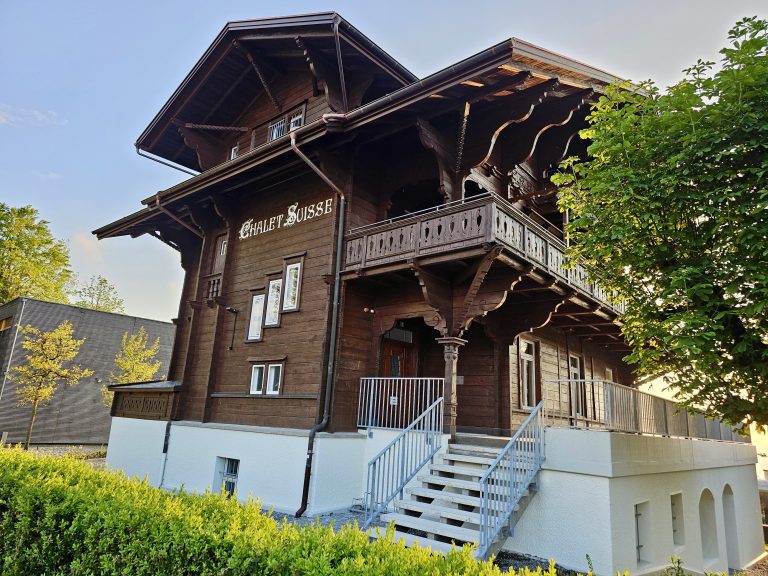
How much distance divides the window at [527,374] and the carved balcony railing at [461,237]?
2.69m

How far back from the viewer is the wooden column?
373 inches

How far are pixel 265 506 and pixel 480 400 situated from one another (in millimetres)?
5598

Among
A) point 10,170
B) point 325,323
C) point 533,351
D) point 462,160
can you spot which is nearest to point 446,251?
point 462,160

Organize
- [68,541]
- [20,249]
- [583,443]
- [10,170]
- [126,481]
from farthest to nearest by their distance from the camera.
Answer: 1. [20,249]
2. [10,170]
3. [583,443]
4. [126,481]
5. [68,541]

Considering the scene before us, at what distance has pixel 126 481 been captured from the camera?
232 inches

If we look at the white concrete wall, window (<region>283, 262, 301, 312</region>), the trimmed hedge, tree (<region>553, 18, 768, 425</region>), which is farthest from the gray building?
tree (<region>553, 18, 768, 425</region>)

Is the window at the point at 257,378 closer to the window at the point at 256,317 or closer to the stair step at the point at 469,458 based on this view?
the window at the point at 256,317

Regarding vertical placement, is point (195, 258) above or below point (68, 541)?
above

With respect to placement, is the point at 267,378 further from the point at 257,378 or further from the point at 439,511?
the point at 439,511

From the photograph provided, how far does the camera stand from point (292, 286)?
41.4 ft

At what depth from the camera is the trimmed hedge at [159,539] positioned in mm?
3469

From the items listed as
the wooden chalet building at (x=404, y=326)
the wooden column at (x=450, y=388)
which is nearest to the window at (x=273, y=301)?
the wooden chalet building at (x=404, y=326)

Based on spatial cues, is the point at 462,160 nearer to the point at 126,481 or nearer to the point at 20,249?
the point at 126,481

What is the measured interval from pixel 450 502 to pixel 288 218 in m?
8.43
